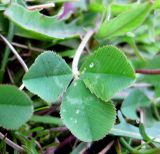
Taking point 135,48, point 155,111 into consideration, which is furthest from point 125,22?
point 155,111

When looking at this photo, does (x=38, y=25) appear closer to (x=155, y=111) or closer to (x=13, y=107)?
(x=13, y=107)

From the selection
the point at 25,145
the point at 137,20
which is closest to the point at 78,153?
the point at 25,145

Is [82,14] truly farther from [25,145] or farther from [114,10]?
[25,145]

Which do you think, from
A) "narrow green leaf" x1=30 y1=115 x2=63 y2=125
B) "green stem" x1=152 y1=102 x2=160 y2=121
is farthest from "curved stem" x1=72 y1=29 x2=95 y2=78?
"green stem" x1=152 y1=102 x2=160 y2=121

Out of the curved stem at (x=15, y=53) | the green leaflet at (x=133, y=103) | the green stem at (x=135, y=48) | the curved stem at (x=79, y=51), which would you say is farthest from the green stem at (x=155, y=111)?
the curved stem at (x=15, y=53)

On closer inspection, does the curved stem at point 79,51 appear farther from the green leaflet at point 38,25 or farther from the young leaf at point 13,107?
the young leaf at point 13,107

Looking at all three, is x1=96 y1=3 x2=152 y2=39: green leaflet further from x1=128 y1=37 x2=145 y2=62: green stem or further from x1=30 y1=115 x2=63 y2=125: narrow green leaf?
x1=30 y1=115 x2=63 y2=125: narrow green leaf
